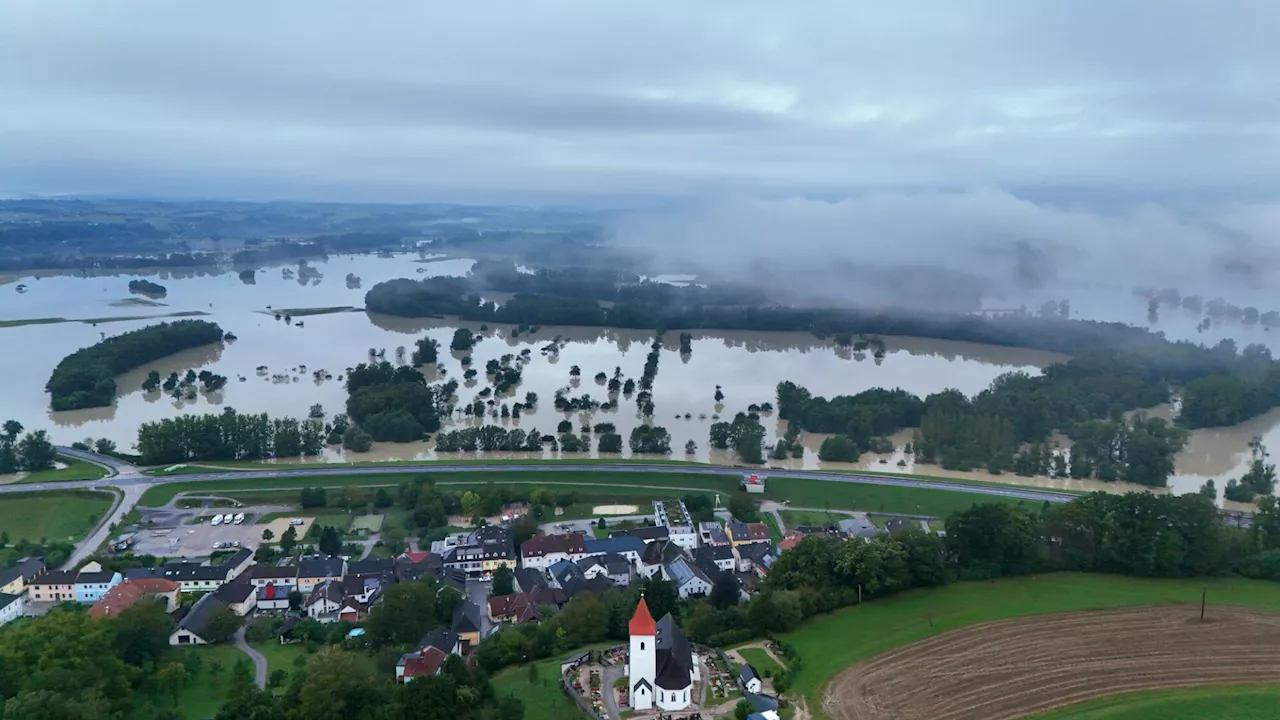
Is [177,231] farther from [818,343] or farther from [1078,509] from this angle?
[1078,509]

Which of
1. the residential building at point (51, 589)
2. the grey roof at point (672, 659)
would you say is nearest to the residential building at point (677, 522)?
the grey roof at point (672, 659)

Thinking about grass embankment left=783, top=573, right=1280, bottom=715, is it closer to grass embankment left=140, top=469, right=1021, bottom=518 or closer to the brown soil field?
the brown soil field

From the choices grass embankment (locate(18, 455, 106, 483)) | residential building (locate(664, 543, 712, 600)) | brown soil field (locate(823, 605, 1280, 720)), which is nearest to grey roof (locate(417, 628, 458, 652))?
residential building (locate(664, 543, 712, 600))

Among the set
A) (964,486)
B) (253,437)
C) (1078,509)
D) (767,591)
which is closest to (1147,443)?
(964,486)

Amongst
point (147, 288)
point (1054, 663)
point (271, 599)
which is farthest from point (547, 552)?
point (147, 288)

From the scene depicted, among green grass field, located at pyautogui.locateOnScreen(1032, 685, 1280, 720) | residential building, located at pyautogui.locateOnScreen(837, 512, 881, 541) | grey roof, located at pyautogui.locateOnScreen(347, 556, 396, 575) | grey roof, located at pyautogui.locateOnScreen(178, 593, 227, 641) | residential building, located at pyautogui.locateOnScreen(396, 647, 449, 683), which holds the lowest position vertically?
grey roof, located at pyautogui.locateOnScreen(178, 593, 227, 641)

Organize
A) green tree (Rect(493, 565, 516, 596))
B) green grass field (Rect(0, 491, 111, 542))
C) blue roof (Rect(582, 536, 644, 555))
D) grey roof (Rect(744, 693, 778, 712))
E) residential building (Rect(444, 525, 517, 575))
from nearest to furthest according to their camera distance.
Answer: grey roof (Rect(744, 693, 778, 712))
green tree (Rect(493, 565, 516, 596))
residential building (Rect(444, 525, 517, 575))
blue roof (Rect(582, 536, 644, 555))
green grass field (Rect(0, 491, 111, 542))

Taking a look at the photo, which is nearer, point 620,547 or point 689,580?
point 689,580

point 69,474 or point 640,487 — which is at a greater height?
point 640,487

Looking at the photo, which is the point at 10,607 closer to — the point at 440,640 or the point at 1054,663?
the point at 440,640
